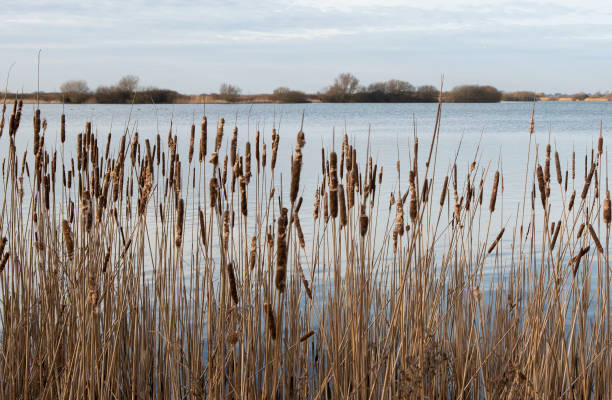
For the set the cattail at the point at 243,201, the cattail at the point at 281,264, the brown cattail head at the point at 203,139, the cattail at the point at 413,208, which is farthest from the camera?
the brown cattail head at the point at 203,139

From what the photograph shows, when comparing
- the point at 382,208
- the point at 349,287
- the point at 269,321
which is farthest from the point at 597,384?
the point at 382,208

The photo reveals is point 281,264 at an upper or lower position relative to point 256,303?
upper

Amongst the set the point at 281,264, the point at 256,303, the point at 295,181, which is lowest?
the point at 256,303

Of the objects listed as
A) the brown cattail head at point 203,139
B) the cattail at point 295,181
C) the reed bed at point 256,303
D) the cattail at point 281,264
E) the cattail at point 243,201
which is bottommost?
the reed bed at point 256,303

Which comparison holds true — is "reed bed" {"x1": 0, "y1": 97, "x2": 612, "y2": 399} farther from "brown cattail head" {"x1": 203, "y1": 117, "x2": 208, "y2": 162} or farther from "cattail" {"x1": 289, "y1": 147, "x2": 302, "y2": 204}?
"cattail" {"x1": 289, "y1": 147, "x2": 302, "y2": 204}

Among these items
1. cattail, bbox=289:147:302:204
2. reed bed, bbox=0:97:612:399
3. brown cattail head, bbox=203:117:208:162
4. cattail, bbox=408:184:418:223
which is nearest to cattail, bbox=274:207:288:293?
cattail, bbox=289:147:302:204

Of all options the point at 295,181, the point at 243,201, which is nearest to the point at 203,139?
the point at 243,201

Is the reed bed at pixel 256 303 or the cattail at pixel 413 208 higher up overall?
the cattail at pixel 413 208

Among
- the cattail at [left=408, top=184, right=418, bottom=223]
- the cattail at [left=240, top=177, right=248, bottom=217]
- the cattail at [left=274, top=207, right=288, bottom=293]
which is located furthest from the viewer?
the cattail at [left=408, top=184, right=418, bottom=223]

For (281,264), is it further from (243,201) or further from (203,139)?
(203,139)

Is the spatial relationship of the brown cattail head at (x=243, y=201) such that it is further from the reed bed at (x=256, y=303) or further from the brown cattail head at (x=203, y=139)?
the brown cattail head at (x=203, y=139)

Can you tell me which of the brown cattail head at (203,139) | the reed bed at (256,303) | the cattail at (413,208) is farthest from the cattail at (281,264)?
the brown cattail head at (203,139)

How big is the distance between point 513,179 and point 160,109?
38377 millimetres

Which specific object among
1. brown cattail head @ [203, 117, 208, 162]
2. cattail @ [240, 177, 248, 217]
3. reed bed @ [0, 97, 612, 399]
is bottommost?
reed bed @ [0, 97, 612, 399]
